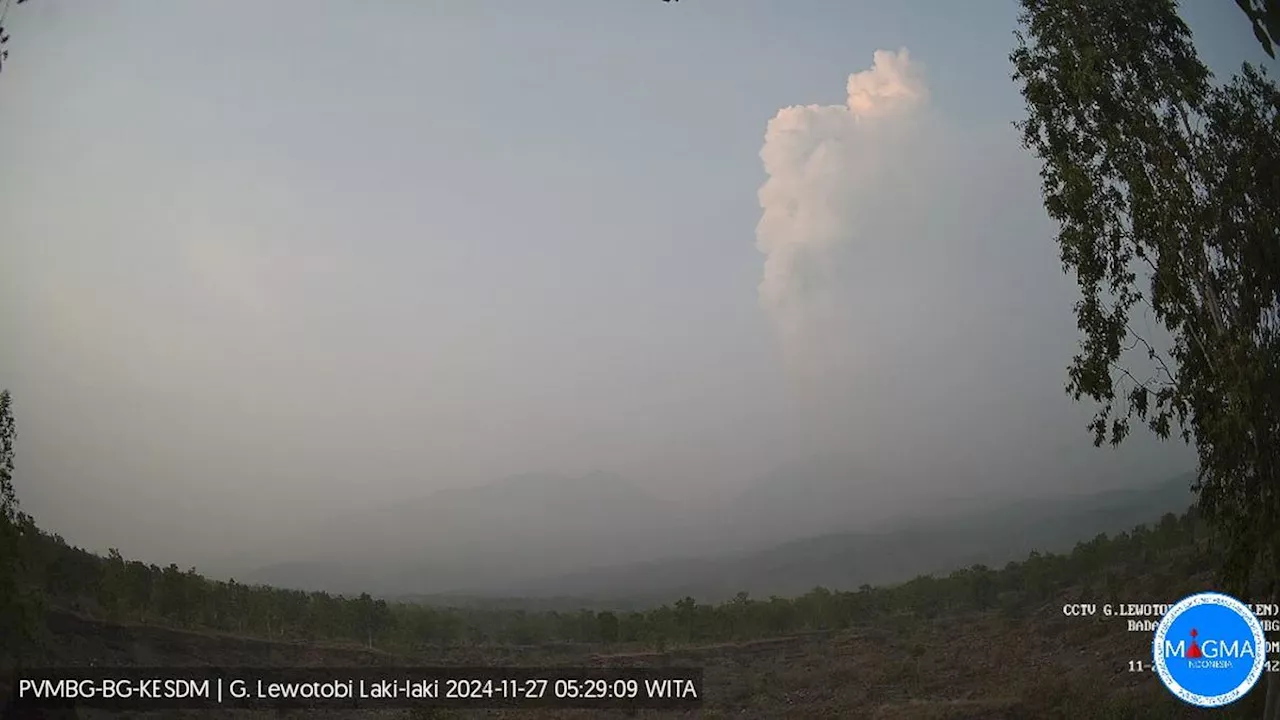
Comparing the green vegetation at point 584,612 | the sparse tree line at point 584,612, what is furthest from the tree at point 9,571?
the sparse tree line at point 584,612

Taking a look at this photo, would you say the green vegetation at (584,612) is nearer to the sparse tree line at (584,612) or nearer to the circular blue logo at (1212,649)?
the sparse tree line at (584,612)

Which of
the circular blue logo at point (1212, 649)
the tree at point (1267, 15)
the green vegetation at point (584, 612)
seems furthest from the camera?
the green vegetation at point (584, 612)

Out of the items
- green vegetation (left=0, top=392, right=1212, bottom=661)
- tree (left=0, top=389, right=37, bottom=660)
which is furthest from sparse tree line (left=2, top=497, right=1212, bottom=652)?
tree (left=0, top=389, right=37, bottom=660)

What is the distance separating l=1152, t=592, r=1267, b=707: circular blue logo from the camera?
14922 millimetres

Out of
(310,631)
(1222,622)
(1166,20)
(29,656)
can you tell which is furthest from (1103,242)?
(310,631)

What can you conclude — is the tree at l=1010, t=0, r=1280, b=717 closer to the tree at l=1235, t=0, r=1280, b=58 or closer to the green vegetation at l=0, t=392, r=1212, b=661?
the tree at l=1235, t=0, r=1280, b=58

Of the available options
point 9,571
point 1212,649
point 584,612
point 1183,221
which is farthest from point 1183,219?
point 584,612

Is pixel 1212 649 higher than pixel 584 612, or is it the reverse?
pixel 1212 649

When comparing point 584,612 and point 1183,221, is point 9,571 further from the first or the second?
point 584,612

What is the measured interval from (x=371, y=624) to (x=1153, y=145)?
196ft

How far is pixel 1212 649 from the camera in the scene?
15.4 metres

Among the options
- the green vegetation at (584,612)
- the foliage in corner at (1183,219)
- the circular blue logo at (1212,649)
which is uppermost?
the foliage in corner at (1183,219)

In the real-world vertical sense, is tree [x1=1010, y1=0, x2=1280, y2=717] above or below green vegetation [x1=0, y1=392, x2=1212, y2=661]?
above

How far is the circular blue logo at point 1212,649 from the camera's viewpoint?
587 inches
